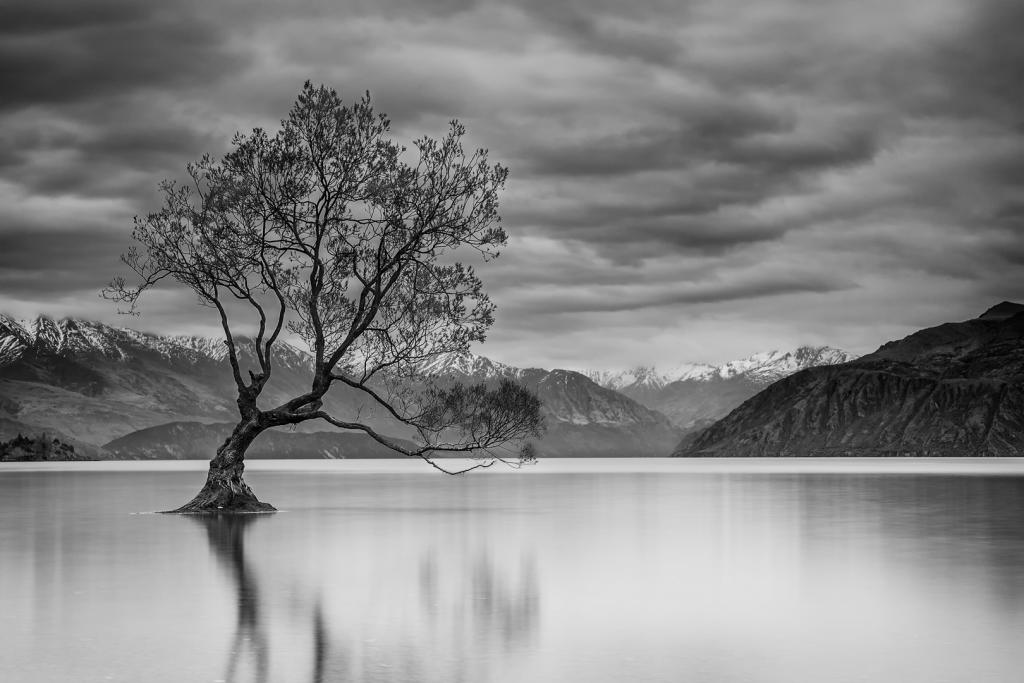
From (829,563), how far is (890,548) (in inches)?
200

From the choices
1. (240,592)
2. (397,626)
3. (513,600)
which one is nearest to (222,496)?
(240,592)

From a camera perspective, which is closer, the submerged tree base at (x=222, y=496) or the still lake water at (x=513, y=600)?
the still lake water at (x=513, y=600)

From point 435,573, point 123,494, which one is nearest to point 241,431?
point 435,573

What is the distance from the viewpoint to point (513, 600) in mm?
23094

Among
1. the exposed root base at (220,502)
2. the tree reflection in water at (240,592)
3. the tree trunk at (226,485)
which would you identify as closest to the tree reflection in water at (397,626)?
the tree reflection in water at (240,592)

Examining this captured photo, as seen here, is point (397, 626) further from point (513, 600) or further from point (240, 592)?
point (240, 592)

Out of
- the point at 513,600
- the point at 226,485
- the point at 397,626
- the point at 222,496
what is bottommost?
the point at 513,600

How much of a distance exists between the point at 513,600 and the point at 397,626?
13.5ft

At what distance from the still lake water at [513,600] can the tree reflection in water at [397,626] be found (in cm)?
7

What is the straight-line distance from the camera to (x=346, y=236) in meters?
49.8

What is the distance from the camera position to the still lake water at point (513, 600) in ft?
52.3

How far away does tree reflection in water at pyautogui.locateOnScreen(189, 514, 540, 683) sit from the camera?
51.4 ft

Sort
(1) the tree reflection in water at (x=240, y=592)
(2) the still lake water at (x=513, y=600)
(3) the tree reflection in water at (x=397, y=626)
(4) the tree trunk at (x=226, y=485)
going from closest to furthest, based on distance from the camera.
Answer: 1. (3) the tree reflection in water at (x=397, y=626)
2. (2) the still lake water at (x=513, y=600)
3. (1) the tree reflection in water at (x=240, y=592)
4. (4) the tree trunk at (x=226, y=485)

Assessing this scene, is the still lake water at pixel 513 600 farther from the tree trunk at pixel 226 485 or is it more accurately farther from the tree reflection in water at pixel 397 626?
the tree trunk at pixel 226 485
